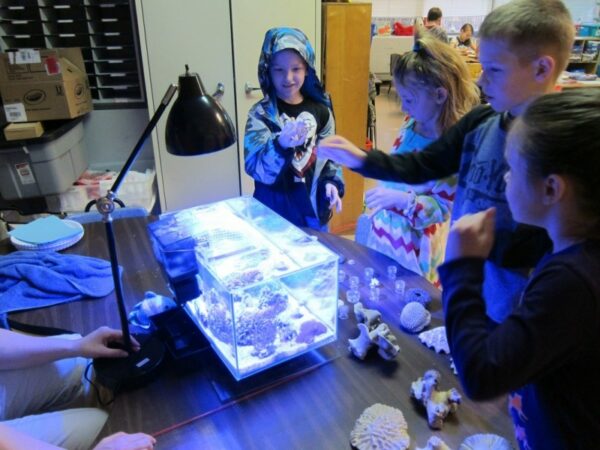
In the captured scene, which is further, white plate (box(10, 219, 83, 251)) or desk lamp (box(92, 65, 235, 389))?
white plate (box(10, 219, 83, 251))

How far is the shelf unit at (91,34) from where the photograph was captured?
8.64ft

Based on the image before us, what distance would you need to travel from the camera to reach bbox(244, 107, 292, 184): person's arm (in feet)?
5.48

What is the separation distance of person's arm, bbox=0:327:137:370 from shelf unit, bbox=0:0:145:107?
2142 mm

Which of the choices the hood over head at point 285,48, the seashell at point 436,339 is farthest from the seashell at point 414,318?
the hood over head at point 285,48

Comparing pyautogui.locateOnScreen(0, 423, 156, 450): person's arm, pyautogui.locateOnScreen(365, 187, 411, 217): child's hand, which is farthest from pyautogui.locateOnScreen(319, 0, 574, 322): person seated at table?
pyautogui.locateOnScreen(0, 423, 156, 450): person's arm

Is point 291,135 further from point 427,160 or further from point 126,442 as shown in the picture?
point 126,442

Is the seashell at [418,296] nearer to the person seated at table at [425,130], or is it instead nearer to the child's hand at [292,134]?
the person seated at table at [425,130]

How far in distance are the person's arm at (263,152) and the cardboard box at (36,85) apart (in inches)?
54.3

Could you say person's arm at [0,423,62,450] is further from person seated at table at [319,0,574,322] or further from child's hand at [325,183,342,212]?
child's hand at [325,183,342,212]

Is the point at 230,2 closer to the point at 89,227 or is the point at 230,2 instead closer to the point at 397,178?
the point at 89,227

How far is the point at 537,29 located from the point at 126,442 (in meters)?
1.21

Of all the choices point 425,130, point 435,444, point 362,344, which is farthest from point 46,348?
point 425,130

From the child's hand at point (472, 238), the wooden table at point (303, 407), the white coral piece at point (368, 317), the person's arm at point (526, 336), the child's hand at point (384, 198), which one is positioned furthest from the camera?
the child's hand at point (384, 198)

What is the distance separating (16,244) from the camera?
1611 millimetres
